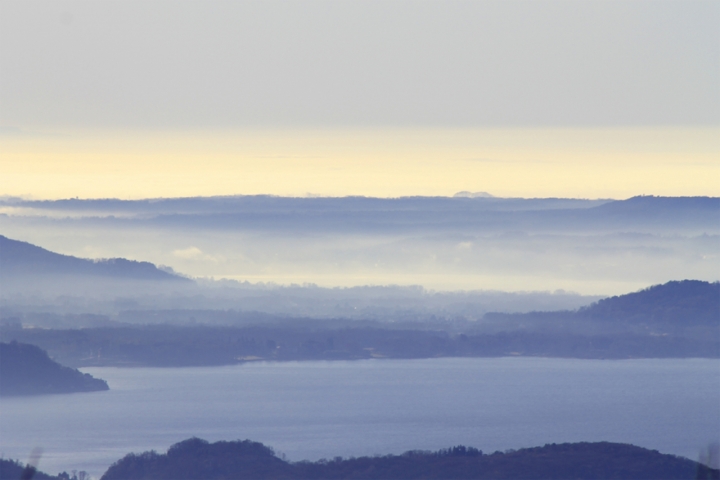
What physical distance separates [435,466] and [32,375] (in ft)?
425

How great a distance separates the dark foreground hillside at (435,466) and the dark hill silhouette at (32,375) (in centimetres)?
10265

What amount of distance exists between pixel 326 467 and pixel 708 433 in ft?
267

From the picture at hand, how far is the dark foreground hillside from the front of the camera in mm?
76375

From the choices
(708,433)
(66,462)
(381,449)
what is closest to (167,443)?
(66,462)

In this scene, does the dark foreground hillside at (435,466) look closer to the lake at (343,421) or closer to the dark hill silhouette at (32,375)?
the lake at (343,421)

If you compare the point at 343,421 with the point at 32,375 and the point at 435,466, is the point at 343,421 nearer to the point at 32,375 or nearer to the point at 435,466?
the point at 32,375

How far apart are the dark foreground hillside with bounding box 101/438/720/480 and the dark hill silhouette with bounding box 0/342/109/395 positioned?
4041 inches

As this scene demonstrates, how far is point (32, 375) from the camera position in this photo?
627 feet

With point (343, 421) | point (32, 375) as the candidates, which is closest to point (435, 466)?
point (343, 421)

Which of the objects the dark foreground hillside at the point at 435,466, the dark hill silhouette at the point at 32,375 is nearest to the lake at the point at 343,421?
the dark hill silhouette at the point at 32,375

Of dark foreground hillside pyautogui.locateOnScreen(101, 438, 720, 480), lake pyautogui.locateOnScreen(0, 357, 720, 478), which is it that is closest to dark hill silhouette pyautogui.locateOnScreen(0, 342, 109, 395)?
lake pyautogui.locateOnScreen(0, 357, 720, 478)

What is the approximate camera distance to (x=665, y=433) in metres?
140

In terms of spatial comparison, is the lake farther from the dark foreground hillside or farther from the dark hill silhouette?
the dark foreground hillside

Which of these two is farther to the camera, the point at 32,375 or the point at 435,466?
the point at 32,375
